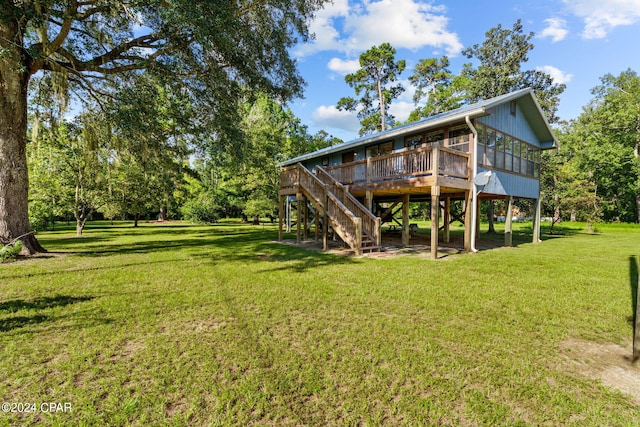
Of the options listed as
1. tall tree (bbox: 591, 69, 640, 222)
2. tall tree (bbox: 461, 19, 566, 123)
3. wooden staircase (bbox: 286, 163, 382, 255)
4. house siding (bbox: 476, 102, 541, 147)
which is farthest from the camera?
tall tree (bbox: 591, 69, 640, 222)

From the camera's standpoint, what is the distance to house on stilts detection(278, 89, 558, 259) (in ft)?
31.8

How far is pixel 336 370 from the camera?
2.82 m

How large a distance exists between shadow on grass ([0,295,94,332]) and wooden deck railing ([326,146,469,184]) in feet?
29.9

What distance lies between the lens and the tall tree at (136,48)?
6887 millimetres

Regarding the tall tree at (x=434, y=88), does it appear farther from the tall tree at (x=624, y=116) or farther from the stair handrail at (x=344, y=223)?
the stair handrail at (x=344, y=223)

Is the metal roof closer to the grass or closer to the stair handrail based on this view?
the stair handrail

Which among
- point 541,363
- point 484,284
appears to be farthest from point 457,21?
point 541,363

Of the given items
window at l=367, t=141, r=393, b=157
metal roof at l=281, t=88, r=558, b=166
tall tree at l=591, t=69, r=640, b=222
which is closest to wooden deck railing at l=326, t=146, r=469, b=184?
metal roof at l=281, t=88, r=558, b=166


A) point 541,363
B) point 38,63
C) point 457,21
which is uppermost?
point 457,21

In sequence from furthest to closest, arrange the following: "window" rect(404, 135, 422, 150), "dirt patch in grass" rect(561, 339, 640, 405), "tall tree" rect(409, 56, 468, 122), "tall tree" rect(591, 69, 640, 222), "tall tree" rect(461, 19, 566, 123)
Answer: "tall tree" rect(409, 56, 468, 122), "tall tree" rect(591, 69, 640, 222), "tall tree" rect(461, 19, 566, 123), "window" rect(404, 135, 422, 150), "dirt patch in grass" rect(561, 339, 640, 405)

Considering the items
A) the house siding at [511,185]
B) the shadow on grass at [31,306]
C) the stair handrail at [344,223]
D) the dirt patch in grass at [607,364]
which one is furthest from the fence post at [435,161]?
the shadow on grass at [31,306]

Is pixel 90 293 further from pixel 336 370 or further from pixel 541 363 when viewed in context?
pixel 541 363

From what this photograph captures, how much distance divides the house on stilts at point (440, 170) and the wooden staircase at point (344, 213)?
0.03m

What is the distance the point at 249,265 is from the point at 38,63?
28.0 feet
